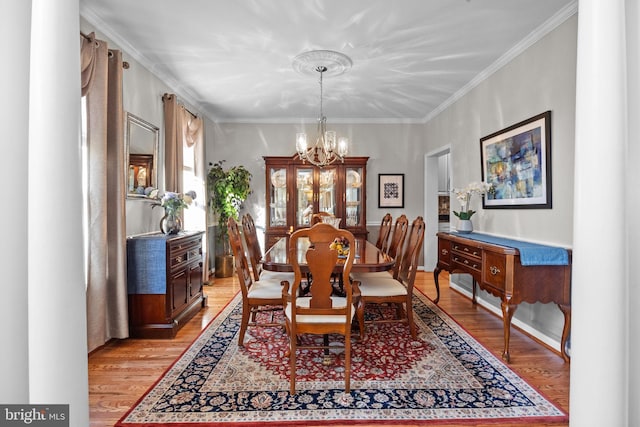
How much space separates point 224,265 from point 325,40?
3.81 meters

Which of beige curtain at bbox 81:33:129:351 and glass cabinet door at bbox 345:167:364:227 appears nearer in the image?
beige curtain at bbox 81:33:129:351

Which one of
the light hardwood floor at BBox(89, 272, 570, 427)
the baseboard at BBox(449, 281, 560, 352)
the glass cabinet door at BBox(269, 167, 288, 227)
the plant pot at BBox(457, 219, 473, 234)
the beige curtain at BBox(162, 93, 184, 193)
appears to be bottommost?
the light hardwood floor at BBox(89, 272, 570, 427)

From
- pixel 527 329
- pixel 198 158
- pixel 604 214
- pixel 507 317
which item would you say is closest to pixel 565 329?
pixel 507 317

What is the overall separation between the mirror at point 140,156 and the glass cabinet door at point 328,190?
8.67 ft

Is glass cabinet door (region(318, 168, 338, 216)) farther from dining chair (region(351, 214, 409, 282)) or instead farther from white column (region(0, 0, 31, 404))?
white column (region(0, 0, 31, 404))

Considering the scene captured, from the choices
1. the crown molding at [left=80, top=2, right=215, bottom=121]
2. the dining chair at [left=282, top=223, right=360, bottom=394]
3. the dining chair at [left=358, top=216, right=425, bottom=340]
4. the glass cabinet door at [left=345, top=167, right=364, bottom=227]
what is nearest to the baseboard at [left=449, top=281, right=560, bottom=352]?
the dining chair at [left=358, top=216, right=425, bottom=340]

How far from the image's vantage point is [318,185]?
577 centimetres

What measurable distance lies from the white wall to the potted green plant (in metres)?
3.41

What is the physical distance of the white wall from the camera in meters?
2.72

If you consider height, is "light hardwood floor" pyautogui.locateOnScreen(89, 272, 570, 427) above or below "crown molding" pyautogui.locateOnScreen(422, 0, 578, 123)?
below

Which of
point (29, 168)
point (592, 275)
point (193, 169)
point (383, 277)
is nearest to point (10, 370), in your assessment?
point (29, 168)

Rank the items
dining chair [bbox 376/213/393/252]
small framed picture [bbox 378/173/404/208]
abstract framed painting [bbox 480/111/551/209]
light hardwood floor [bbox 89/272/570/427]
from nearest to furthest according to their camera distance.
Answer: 1. light hardwood floor [bbox 89/272/570/427]
2. abstract framed painting [bbox 480/111/551/209]
3. dining chair [bbox 376/213/393/252]
4. small framed picture [bbox 378/173/404/208]

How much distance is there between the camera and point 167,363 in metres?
2.61

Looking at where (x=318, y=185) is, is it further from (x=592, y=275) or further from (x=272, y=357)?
(x=592, y=275)
